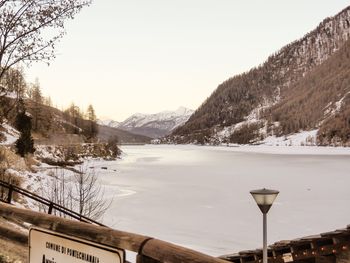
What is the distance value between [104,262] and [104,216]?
96.3 feet

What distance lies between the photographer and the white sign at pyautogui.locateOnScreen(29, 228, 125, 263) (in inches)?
107

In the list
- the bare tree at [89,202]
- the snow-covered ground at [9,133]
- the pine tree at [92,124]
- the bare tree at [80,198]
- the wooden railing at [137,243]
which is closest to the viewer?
the wooden railing at [137,243]

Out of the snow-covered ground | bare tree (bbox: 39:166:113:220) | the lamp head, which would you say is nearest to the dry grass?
the lamp head


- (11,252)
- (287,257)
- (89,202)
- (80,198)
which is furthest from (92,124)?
(11,252)

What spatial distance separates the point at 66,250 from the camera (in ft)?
9.87

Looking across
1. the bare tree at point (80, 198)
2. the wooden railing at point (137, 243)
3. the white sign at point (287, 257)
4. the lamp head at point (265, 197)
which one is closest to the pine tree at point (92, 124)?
the bare tree at point (80, 198)

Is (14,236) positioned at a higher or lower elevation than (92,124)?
lower

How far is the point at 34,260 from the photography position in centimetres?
320

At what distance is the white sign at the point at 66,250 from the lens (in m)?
2.71

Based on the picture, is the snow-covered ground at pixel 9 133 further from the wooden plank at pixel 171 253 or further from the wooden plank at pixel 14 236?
the wooden plank at pixel 171 253

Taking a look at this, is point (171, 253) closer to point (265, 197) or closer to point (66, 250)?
point (66, 250)

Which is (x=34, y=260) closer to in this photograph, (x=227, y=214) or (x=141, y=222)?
(x=141, y=222)

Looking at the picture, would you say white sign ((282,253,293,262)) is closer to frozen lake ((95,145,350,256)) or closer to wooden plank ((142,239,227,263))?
frozen lake ((95,145,350,256))

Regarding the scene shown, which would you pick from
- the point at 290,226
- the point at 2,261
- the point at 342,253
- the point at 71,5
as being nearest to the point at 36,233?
the point at 2,261
